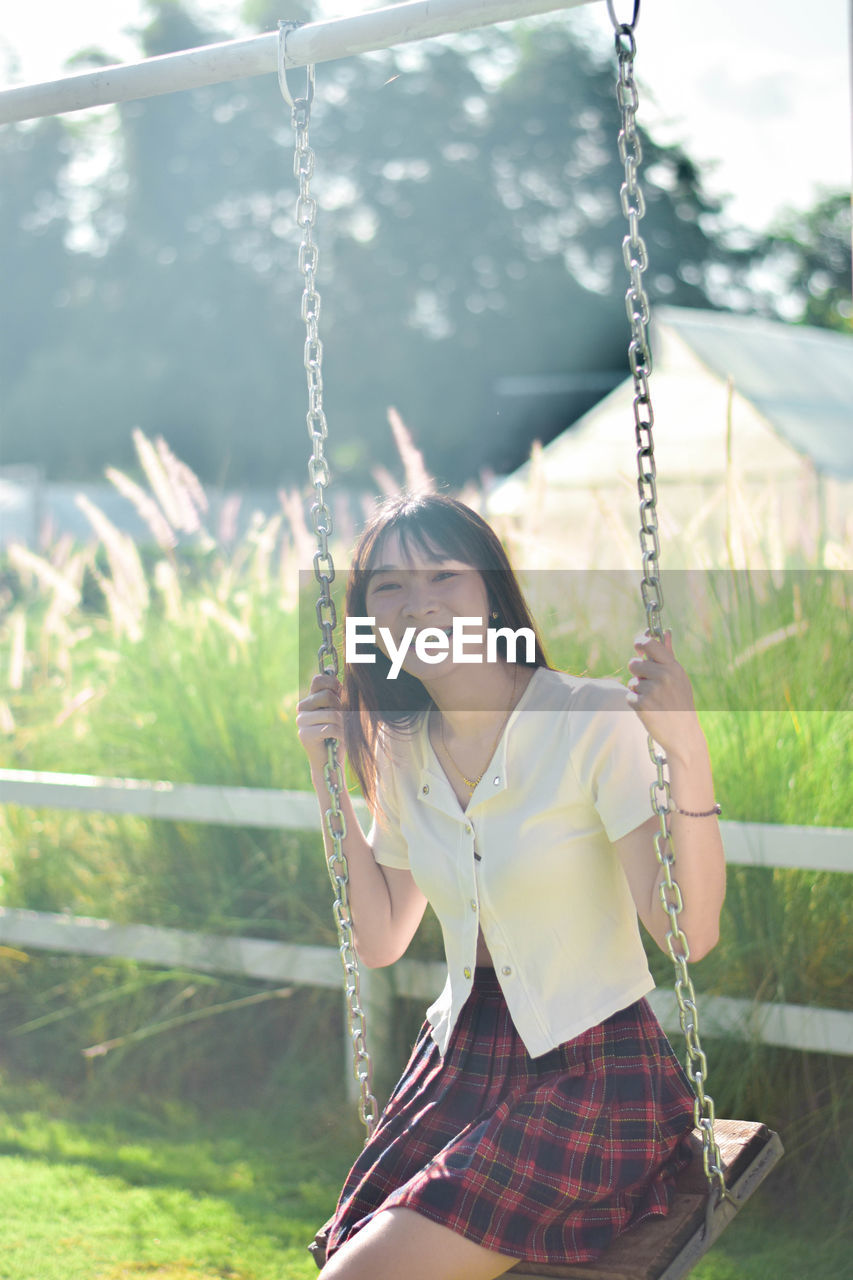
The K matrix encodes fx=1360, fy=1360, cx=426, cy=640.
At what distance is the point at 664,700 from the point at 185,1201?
2.29m

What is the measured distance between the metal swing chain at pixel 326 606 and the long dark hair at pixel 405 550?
79 millimetres

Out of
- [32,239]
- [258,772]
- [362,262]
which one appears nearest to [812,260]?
[362,262]

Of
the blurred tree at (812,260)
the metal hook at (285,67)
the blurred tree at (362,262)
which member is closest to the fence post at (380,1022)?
the metal hook at (285,67)

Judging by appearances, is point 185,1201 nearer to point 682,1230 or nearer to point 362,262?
point 682,1230

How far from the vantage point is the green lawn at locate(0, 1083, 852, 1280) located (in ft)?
10.3

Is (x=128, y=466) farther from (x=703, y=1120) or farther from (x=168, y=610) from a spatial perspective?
(x=703, y=1120)

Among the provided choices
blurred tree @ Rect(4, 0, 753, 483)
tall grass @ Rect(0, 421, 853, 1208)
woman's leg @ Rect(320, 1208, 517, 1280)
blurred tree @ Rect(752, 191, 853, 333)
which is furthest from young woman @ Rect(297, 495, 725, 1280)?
blurred tree @ Rect(752, 191, 853, 333)

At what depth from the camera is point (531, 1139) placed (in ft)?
6.56

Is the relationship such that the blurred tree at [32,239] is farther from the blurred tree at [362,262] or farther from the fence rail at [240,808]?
the fence rail at [240,808]

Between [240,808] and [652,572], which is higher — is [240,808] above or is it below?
below

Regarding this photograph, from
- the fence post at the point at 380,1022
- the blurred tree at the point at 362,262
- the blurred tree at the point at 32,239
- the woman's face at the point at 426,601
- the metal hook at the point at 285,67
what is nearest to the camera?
the woman's face at the point at 426,601

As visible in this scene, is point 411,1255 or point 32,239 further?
point 32,239

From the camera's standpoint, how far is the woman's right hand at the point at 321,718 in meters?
2.34

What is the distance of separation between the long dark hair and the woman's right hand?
0.09 m
